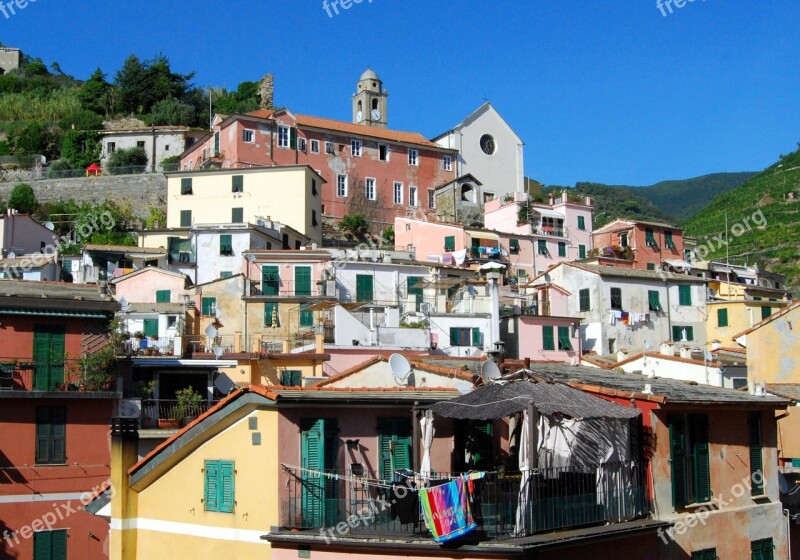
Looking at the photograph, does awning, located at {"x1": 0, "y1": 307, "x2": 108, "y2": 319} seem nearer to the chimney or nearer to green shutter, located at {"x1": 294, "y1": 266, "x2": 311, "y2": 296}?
the chimney

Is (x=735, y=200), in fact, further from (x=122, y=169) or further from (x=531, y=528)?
(x=531, y=528)

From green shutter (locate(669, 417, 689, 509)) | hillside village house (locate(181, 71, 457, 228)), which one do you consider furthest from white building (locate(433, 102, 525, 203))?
green shutter (locate(669, 417, 689, 509))

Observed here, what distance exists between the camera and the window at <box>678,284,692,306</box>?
53625 mm

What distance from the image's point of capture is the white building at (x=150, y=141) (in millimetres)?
83875

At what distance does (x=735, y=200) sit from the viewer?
110500 mm

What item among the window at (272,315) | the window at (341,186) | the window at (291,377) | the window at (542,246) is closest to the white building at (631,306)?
the window at (542,246)

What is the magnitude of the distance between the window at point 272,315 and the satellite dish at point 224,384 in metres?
8.57

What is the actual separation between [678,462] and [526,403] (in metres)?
4.91

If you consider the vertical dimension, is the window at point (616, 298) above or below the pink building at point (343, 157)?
below

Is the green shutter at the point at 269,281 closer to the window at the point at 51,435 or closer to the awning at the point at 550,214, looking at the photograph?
the window at the point at 51,435

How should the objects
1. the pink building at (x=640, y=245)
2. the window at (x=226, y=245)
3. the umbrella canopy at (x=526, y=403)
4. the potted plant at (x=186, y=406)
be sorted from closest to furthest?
the umbrella canopy at (x=526, y=403)
the potted plant at (x=186, y=406)
the window at (x=226, y=245)
the pink building at (x=640, y=245)

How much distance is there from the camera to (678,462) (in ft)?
66.6

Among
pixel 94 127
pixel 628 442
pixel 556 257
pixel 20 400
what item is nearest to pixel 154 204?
pixel 94 127

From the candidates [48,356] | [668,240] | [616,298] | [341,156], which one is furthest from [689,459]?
[341,156]
